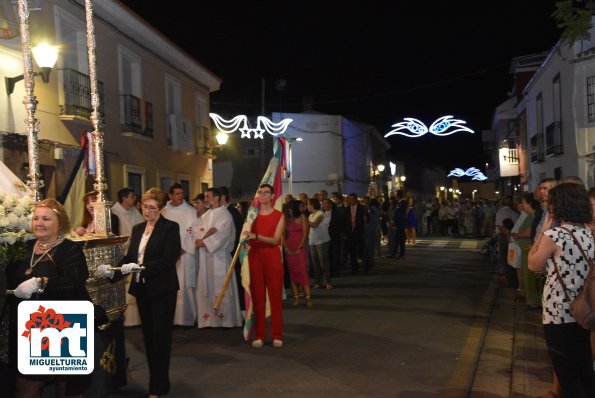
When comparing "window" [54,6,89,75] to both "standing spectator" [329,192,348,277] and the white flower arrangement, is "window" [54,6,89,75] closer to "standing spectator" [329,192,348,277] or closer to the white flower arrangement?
"standing spectator" [329,192,348,277]

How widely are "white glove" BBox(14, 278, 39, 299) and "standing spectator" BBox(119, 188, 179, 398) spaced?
141 cm

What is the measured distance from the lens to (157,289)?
5.69 m

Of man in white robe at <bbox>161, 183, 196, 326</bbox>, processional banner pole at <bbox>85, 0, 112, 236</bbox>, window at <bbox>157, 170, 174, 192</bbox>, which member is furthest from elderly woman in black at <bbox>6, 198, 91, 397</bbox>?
window at <bbox>157, 170, 174, 192</bbox>

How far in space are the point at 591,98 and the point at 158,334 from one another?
751 inches

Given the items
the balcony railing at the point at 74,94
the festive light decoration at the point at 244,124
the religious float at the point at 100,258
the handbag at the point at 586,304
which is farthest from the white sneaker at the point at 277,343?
the festive light decoration at the point at 244,124

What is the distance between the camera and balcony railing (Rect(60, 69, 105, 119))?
46.2 feet

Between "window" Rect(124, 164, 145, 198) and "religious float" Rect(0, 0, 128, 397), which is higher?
"window" Rect(124, 164, 145, 198)

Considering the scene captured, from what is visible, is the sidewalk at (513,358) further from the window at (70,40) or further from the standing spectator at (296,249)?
the window at (70,40)

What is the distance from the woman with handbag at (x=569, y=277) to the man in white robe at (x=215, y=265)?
5.24 metres

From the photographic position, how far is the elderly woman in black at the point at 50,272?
4.33 metres

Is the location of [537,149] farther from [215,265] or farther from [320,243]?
[215,265]

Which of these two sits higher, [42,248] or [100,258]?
[42,248]

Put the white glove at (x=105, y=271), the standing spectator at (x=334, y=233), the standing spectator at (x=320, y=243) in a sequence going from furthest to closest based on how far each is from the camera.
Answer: the standing spectator at (x=334, y=233)
the standing spectator at (x=320, y=243)
the white glove at (x=105, y=271)

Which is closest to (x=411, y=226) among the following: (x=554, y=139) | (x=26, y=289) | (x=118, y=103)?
(x=554, y=139)
